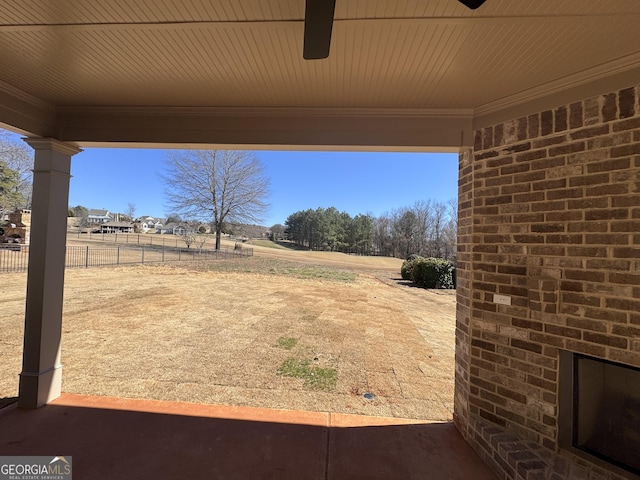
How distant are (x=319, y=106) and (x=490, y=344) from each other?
2.52m

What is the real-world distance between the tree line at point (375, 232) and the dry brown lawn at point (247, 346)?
73.7 ft

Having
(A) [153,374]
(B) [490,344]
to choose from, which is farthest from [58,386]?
(B) [490,344]

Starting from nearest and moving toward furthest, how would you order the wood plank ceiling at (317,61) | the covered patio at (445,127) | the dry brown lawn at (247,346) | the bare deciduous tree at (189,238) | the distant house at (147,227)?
1. the wood plank ceiling at (317,61)
2. the covered patio at (445,127)
3. the dry brown lawn at (247,346)
4. the bare deciduous tree at (189,238)
5. the distant house at (147,227)

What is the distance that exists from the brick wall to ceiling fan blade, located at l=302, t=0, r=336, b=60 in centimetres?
179

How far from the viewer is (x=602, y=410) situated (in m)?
2.07

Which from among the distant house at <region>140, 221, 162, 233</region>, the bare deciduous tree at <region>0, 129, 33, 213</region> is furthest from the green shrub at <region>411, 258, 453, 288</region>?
the distant house at <region>140, 221, 162, 233</region>

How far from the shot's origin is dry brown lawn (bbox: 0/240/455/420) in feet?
11.2

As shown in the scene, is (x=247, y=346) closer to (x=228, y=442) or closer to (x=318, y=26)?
(x=228, y=442)

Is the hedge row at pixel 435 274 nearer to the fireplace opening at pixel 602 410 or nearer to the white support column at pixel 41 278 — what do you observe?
the fireplace opening at pixel 602 410

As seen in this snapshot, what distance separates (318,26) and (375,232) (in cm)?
4118

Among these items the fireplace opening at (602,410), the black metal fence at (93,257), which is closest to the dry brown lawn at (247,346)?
the fireplace opening at (602,410)

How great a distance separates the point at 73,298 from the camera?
25.5 ft

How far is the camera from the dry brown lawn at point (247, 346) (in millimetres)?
3406

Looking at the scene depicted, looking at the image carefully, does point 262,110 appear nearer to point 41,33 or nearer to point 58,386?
point 41,33
